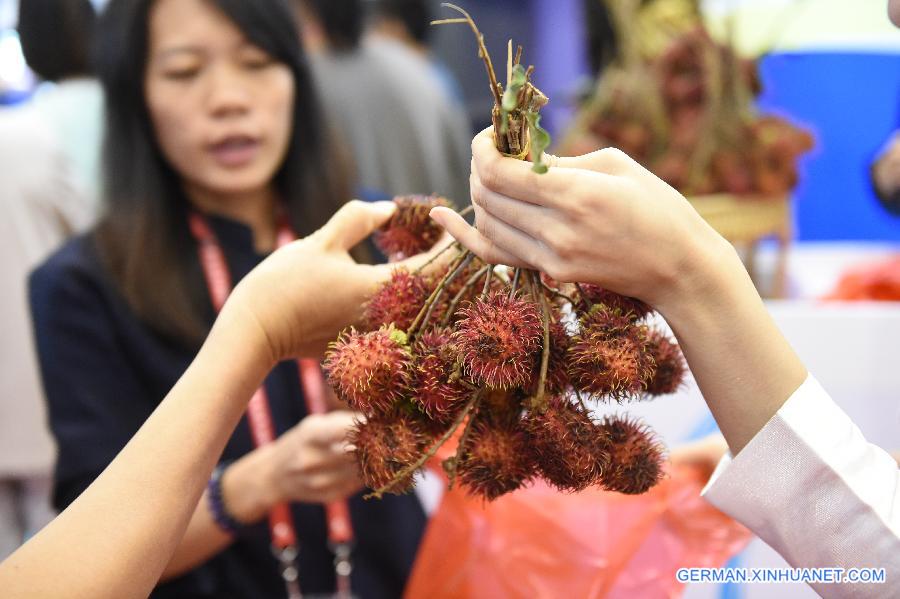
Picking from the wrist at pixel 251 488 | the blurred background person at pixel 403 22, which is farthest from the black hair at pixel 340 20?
the wrist at pixel 251 488

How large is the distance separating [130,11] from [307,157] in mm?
318

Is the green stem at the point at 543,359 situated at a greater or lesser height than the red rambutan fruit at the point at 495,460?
greater

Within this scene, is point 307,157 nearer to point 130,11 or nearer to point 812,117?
point 130,11

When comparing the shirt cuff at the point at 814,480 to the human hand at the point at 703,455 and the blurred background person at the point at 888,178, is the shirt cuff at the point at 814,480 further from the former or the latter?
the blurred background person at the point at 888,178

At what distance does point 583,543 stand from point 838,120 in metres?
2.78

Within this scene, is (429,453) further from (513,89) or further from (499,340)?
(513,89)

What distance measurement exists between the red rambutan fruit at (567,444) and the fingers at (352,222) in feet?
0.81

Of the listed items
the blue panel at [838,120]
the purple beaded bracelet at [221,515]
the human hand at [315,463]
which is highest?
the human hand at [315,463]

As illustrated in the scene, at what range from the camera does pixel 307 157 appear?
135 cm

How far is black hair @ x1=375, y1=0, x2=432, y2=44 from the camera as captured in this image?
2.69 m

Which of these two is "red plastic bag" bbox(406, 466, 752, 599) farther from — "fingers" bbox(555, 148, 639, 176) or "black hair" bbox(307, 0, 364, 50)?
"black hair" bbox(307, 0, 364, 50)

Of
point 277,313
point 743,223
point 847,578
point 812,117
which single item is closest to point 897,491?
point 847,578

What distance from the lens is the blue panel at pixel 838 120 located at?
3.09 m

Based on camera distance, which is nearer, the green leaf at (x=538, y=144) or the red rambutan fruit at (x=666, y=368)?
the green leaf at (x=538, y=144)
